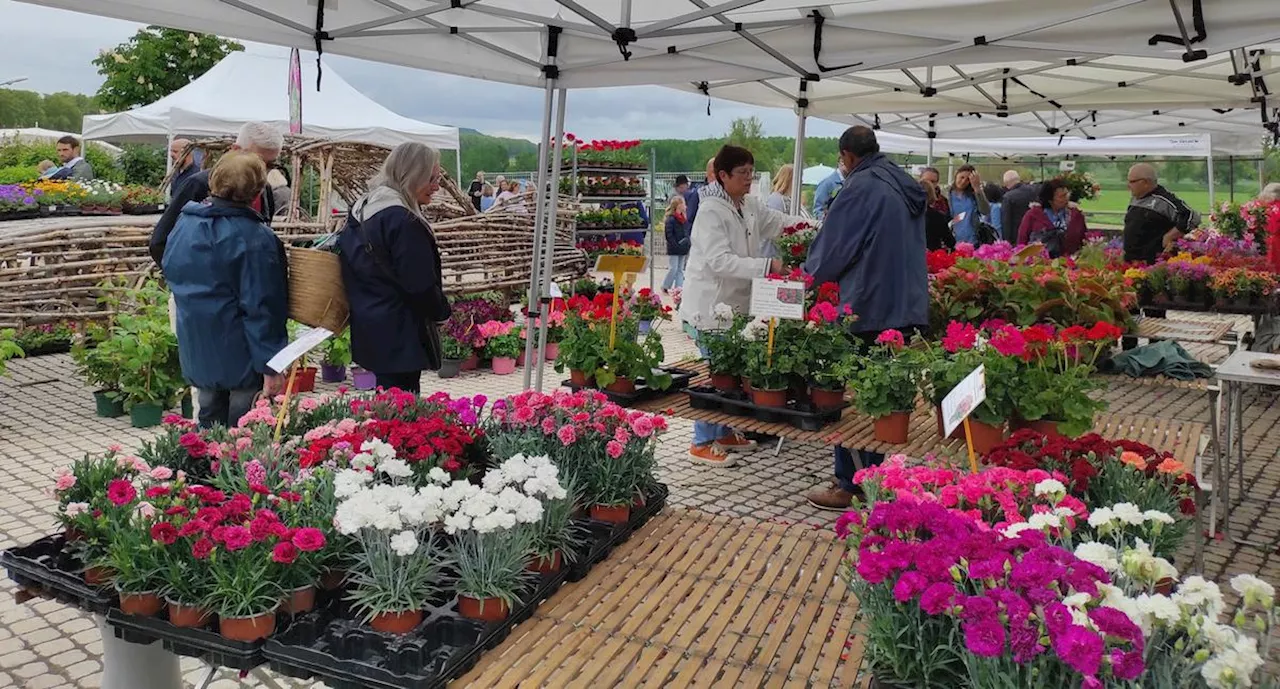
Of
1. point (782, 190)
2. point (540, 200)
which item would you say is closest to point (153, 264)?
point (540, 200)

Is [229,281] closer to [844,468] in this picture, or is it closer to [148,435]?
[148,435]

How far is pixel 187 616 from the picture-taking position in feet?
5.98

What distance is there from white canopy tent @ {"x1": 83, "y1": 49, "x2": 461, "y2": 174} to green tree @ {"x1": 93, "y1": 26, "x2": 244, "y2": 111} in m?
11.2

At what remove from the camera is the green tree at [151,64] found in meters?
23.8

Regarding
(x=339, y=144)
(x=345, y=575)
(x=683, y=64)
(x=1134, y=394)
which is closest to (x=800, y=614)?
(x=345, y=575)

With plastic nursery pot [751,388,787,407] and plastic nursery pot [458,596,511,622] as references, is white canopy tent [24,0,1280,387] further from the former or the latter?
plastic nursery pot [458,596,511,622]

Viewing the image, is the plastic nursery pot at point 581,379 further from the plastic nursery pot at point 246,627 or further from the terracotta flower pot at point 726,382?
the plastic nursery pot at point 246,627

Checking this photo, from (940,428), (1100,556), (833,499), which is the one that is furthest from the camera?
(833,499)

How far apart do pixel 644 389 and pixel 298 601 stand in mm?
2148

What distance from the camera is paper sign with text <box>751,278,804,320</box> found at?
3.29 meters

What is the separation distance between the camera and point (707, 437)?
5047mm

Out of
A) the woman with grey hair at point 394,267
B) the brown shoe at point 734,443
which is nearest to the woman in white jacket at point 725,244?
the brown shoe at point 734,443

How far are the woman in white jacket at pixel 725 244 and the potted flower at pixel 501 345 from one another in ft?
10.0

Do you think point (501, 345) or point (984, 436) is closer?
point (984, 436)
